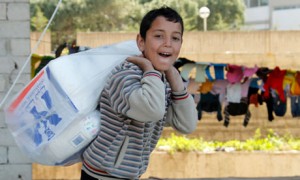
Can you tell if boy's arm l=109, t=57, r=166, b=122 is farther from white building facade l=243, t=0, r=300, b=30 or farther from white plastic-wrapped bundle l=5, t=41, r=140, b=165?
white building facade l=243, t=0, r=300, b=30

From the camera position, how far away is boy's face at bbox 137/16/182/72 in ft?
7.01

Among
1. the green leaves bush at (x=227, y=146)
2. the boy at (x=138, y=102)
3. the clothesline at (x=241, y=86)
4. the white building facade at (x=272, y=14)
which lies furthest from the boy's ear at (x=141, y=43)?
the white building facade at (x=272, y=14)

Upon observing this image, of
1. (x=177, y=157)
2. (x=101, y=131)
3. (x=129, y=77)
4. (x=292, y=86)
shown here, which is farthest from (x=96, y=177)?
(x=177, y=157)

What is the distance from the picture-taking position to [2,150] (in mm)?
5492

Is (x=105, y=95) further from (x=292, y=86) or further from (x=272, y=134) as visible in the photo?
(x=272, y=134)

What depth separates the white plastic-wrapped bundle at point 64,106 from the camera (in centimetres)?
216

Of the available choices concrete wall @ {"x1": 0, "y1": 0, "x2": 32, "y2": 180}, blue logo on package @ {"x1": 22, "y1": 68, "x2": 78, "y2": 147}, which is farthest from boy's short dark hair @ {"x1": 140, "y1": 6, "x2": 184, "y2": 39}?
concrete wall @ {"x1": 0, "y1": 0, "x2": 32, "y2": 180}

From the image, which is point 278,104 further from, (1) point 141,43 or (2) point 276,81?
(1) point 141,43

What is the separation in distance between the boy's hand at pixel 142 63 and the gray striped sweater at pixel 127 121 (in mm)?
13

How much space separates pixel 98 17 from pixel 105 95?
59.9 ft

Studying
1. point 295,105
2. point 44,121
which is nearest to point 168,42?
point 44,121

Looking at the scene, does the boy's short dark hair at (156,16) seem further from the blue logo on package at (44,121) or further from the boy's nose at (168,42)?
the blue logo on package at (44,121)

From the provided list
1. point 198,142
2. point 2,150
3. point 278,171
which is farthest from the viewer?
point 198,142

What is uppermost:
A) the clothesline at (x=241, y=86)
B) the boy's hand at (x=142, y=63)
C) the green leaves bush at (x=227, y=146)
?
the boy's hand at (x=142, y=63)
